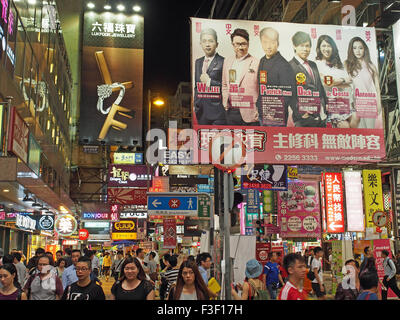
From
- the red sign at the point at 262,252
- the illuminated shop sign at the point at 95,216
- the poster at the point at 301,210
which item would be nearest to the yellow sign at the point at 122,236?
the illuminated shop sign at the point at 95,216

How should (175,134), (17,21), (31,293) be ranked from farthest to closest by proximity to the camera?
(175,134), (17,21), (31,293)

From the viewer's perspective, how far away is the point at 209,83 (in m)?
13.8

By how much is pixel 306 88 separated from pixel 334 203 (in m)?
5.25

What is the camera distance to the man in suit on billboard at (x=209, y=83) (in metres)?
13.5

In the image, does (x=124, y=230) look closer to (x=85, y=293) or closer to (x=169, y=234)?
(x=169, y=234)

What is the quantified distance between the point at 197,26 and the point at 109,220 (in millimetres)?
15971

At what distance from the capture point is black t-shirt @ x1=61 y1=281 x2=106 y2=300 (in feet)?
17.7

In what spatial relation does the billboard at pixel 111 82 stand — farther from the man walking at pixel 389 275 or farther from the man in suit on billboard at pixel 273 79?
the man walking at pixel 389 275

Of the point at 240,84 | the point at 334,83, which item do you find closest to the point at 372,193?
the point at 334,83

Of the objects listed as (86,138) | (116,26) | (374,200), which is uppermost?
(116,26)

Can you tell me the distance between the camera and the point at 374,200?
16594 mm

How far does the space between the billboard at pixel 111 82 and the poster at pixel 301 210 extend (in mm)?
6423
